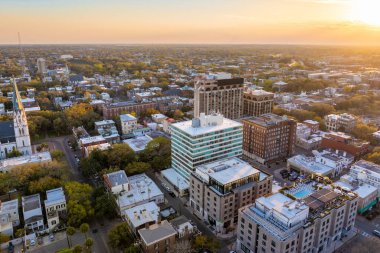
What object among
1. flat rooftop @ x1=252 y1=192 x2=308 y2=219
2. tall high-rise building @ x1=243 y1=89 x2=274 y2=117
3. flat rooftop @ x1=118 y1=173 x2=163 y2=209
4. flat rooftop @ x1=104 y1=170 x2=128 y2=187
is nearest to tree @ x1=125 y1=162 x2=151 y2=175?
flat rooftop @ x1=118 y1=173 x2=163 y2=209

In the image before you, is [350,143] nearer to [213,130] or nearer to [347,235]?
[347,235]

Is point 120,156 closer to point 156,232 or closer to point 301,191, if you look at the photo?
point 156,232

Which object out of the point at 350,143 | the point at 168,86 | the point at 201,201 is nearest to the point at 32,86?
the point at 168,86

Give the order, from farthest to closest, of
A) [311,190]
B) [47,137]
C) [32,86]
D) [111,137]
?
[32,86]
[47,137]
[111,137]
[311,190]

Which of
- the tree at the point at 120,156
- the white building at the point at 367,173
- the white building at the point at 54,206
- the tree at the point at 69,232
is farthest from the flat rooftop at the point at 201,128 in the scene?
the white building at the point at 367,173

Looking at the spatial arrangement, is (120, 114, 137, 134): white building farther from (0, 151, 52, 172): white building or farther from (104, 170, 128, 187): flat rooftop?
(104, 170, 128, 187): flat rooftop

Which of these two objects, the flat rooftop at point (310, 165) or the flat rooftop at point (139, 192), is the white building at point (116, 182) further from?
the flat rooftop at point (310, 165)
